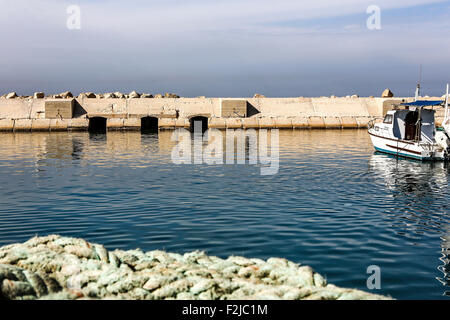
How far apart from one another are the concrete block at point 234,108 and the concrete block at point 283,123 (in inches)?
205

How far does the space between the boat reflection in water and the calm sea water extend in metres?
0.05

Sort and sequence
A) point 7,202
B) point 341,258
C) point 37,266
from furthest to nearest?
1. point 7,202
2. point 341,258
3. point 37,266

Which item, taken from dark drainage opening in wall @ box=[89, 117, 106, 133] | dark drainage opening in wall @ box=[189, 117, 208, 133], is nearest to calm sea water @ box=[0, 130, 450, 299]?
dark drainage opening in wall @ box=[89, 117, 106, 133]

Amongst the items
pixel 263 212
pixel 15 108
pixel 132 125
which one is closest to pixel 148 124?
pixel 132 125

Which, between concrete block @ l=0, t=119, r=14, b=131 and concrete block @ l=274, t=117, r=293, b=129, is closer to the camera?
concrete block @ l=0, t=119, r=14, b=131

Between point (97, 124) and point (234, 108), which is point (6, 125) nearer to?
point (97, 124)

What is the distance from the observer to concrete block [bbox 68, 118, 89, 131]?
67.7 metres

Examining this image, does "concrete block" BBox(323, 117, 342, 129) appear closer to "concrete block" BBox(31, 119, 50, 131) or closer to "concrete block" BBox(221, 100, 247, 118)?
"concrete block" BBox(221, 100, 247, 118)

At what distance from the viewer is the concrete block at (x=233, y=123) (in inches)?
2699

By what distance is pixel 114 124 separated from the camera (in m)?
68.1
